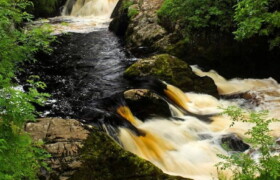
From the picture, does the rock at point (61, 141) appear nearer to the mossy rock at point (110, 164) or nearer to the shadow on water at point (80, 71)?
the mossy rock at point (110, 164)

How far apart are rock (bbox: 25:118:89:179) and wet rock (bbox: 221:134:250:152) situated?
3.58 m

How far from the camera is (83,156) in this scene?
16.9 feet

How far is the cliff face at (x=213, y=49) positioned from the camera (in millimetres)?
11508

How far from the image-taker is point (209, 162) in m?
6.79

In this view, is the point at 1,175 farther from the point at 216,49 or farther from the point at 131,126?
the point at 216,49

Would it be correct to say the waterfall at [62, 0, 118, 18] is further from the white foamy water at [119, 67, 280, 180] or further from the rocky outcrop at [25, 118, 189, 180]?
the rocky outcrop at [25, 118, 189, 180]

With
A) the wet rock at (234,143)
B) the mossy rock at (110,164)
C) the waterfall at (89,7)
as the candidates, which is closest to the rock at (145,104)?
the wet rock at (234,143)

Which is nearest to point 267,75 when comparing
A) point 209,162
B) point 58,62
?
point 209,162

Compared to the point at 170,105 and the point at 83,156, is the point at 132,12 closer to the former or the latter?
the point at 170,105

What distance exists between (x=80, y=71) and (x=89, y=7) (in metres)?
14.6

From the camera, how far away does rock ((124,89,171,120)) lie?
809 centimetres

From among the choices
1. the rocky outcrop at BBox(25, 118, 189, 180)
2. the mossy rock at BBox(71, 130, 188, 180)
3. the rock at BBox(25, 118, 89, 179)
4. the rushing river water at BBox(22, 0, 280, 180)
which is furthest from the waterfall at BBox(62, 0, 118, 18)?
the mossy rock at BBox(71, 130, 188, 180)

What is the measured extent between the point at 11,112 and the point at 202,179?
417 centimetres

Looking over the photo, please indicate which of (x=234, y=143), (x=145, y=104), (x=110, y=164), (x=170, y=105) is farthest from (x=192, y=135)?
(x=110, y=164)
